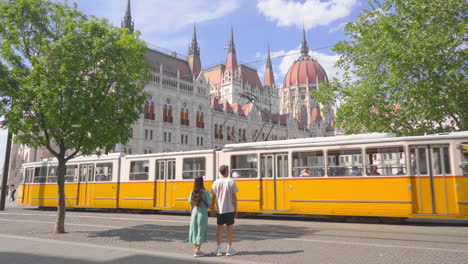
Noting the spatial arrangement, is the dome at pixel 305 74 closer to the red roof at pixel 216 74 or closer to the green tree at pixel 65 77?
the red roof at pixel 216 74

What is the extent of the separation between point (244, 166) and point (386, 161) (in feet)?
17.8

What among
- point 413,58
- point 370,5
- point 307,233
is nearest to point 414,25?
point 413,58

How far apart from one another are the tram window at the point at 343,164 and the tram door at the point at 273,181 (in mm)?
1739

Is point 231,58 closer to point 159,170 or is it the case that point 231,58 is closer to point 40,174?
point 40,174

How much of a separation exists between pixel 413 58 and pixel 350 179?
9.89 m

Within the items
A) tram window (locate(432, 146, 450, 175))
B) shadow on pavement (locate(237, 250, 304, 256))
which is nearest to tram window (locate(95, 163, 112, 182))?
shadow on pavement (locate(237, 250, 304, 256))

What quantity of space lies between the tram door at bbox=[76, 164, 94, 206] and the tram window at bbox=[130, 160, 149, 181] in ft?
10.1

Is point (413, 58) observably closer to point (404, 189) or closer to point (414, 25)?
point (414, 25)

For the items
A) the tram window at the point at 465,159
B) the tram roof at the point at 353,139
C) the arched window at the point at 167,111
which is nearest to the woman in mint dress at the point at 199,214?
the tram roof at the point at 353,139

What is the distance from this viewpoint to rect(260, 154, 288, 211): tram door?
1372cm

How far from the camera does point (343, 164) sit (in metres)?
12.8

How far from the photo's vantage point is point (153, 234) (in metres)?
10.1

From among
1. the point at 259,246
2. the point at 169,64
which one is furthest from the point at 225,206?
the point at 169,64

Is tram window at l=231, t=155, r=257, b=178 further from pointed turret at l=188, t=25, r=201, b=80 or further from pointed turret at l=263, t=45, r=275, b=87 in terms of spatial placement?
pointed turret at l=263, t=45, r=275, b=87
